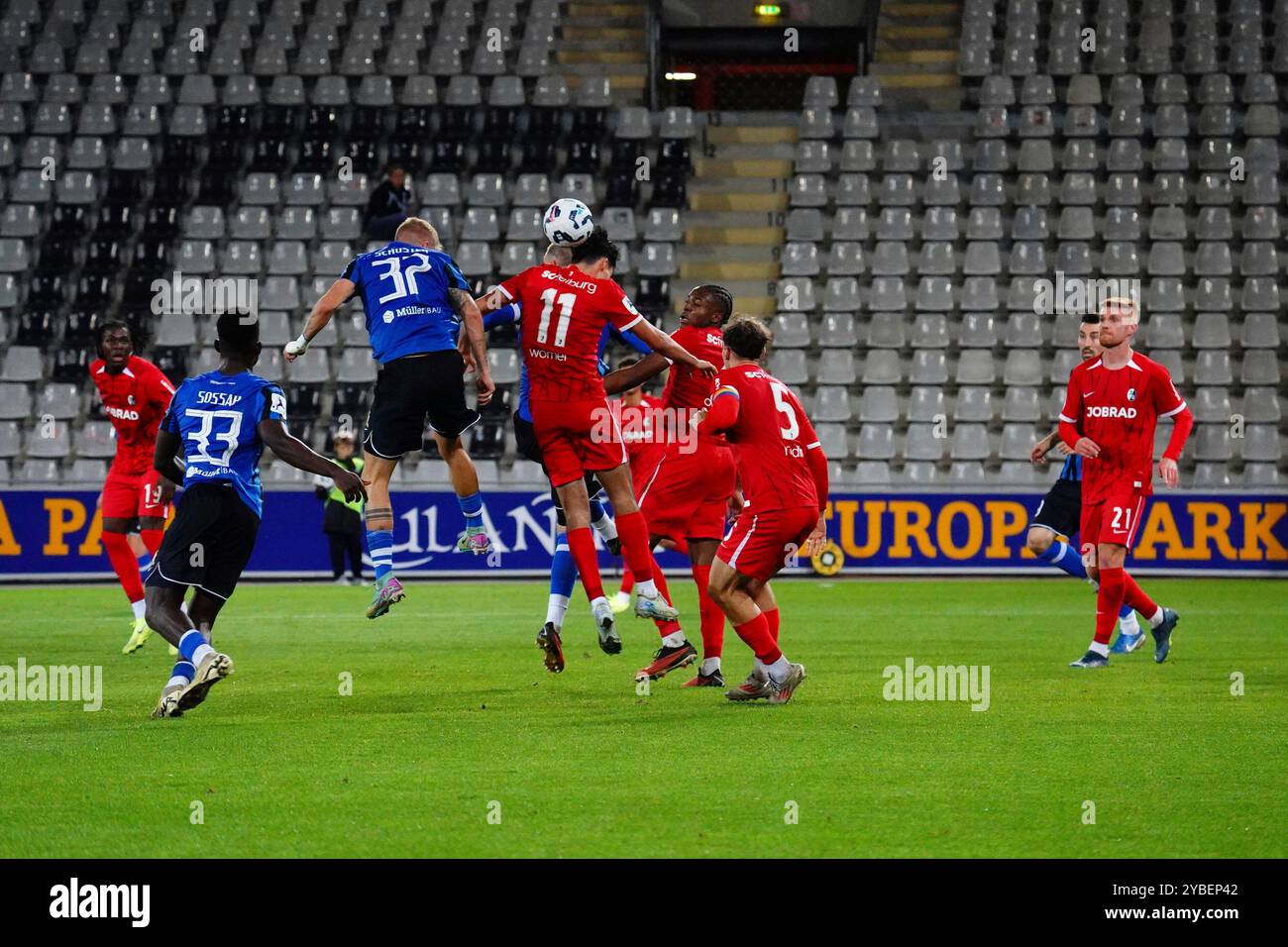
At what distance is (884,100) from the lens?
27375mm

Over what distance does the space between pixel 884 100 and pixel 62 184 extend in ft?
44.0

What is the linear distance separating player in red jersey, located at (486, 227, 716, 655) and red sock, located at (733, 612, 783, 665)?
2.70ft

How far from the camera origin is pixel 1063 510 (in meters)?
12.5

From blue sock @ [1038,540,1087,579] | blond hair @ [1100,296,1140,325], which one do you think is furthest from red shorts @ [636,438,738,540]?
blue sock @ [1038,540,1087,579]

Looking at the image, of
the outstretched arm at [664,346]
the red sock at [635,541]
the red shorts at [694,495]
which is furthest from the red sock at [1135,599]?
the outstretched arm at [664,346]

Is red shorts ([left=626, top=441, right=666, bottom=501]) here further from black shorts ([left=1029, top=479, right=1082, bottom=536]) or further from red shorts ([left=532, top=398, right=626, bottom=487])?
black shorts ([left=1029, top=479, right=1082, bottom=536])

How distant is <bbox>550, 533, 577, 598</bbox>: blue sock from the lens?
32.8 feet

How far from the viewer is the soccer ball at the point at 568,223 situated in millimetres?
9344

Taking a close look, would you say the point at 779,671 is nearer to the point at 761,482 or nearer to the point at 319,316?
the point at 761,482

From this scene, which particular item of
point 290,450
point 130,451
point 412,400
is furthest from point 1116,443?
point 130,451

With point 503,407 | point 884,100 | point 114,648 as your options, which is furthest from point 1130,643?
point 884,100

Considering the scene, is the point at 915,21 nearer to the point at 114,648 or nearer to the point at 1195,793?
the point at 114,648

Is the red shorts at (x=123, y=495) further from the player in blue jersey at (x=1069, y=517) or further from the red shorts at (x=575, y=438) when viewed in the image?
the player in blue jersey at (x=1069, y=517)

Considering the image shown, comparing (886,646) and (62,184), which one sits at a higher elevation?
(62,184)
